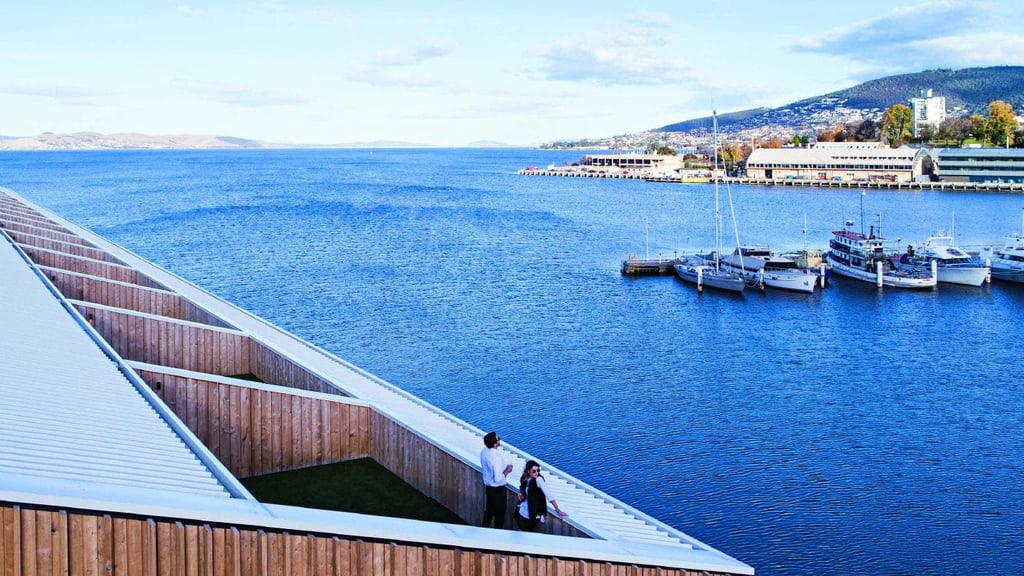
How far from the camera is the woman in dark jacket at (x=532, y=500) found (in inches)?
462

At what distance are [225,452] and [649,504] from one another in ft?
33.6

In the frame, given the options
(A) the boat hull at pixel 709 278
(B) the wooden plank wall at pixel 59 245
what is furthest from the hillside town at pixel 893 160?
(B) the wooden plank wall at pixel 59 245

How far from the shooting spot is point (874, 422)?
93.5ft

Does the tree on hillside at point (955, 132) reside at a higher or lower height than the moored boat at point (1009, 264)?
higher

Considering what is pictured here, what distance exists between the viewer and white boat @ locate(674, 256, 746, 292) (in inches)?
2070

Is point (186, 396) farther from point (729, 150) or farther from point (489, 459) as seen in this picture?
point (729, 150)

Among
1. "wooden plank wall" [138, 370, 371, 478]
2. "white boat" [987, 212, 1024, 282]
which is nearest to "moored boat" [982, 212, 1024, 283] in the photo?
"white boat" [987, 212, 1024, 282]

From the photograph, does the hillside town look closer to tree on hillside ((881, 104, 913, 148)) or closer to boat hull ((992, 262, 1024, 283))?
tree on hillside ((881, 104, 913, 148))

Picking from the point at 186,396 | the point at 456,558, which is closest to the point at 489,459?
the point at 456,558

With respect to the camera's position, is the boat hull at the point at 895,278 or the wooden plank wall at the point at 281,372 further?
the boat hull at the point at 895,278

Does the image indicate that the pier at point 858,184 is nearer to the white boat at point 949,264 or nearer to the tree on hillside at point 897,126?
the tree on hillside at point 897,126

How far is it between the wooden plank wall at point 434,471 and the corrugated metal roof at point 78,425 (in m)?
3.62

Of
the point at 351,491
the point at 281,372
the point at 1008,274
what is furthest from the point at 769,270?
the point at 351,491

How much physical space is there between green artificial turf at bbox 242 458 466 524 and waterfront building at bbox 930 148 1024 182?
131675 millimetres
